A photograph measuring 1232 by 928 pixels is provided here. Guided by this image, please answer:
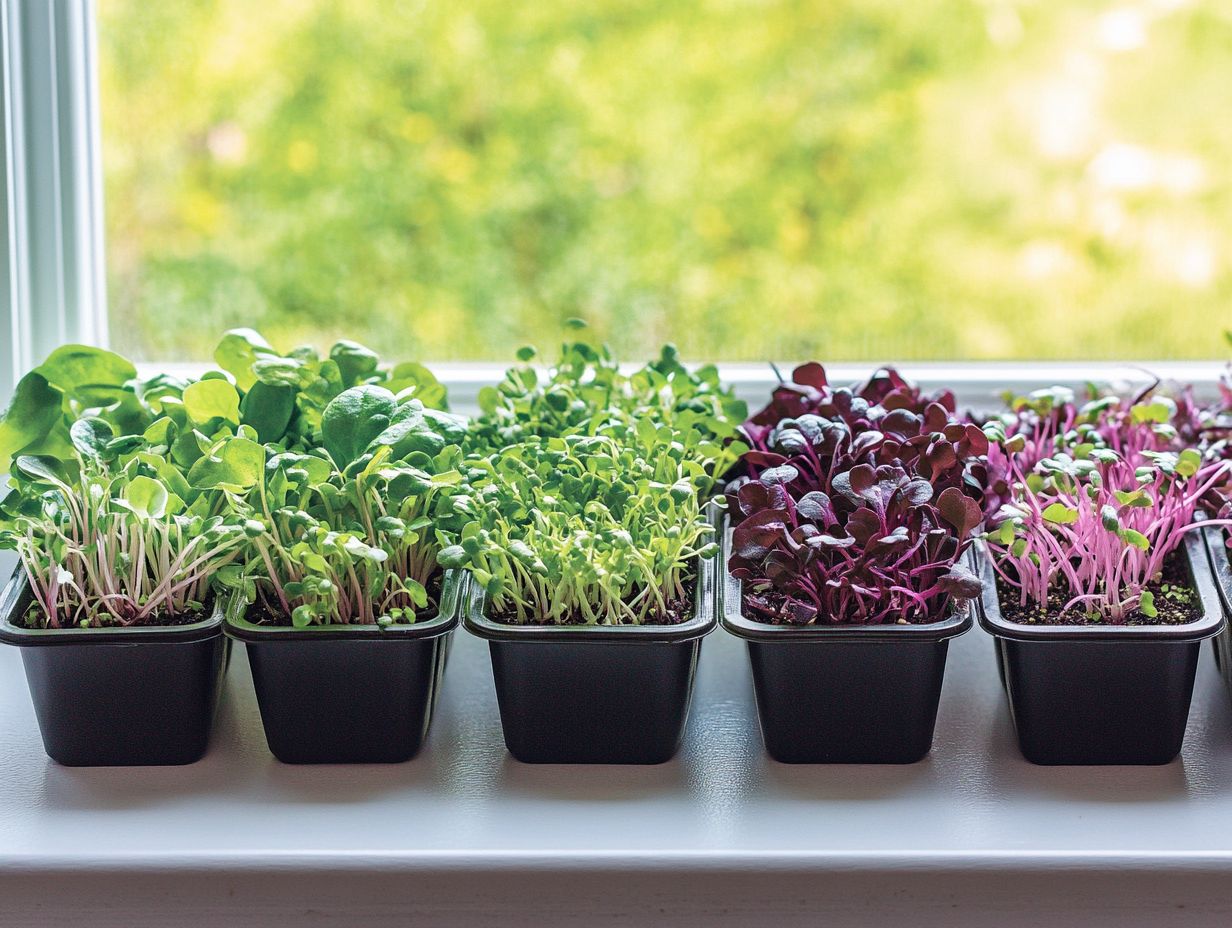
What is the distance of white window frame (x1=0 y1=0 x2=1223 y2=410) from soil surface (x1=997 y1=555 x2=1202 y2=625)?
13.0 inches

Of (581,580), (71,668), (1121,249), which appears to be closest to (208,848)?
(71,668)

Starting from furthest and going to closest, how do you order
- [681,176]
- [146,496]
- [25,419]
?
[681,176], [25,419], [146,496]

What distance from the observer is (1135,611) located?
3.09 feet

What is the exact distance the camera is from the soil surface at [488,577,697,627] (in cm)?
91

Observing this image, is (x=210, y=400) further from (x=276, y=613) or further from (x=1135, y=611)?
(x=1135, y=611)

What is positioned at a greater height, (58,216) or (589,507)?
(58,216)

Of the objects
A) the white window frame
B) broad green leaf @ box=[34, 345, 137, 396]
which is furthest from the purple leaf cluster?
broad green leaf @ box=[34, 345, 137, 396]

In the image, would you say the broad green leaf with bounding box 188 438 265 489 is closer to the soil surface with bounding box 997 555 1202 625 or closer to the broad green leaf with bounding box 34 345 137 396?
the broad green leaf with bounding box 34 345 137 396

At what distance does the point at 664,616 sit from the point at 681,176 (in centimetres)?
79

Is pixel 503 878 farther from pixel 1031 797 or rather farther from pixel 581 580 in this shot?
pixel 1031 797

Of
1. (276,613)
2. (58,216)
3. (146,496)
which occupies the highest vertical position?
(58,216)

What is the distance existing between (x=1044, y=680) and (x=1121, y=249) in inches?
30.9

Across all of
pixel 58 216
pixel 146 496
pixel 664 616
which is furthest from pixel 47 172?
pixel 664 616

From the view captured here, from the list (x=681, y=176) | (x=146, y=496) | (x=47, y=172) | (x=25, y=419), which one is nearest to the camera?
A: (x=146, y=496)
